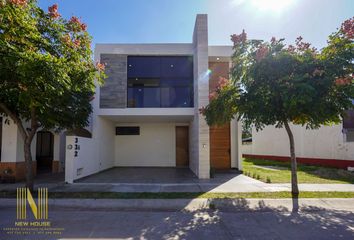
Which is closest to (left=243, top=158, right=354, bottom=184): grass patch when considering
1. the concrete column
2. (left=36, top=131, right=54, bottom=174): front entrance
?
the concrete column

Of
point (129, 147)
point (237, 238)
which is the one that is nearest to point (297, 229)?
point (237, 238)

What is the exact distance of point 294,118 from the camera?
24.9 ft

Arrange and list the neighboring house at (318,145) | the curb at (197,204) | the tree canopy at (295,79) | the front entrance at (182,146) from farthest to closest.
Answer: the front entrance at (182,146), the neighboring house at (318,145), the curb at (197,204), the tree canopy at (295,79)

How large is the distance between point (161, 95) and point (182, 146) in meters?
5.24

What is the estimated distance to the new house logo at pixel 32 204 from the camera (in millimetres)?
6043

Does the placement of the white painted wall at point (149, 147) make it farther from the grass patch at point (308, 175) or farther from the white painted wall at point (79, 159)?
the grass patch at point (308, 175)

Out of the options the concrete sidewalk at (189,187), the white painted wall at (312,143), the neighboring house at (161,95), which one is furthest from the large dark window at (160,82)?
the white painted wall at (312,143)

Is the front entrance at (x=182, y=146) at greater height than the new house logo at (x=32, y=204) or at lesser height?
greater

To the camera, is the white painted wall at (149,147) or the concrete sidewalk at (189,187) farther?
the white painted wall at (149,147)

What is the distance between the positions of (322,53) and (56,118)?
9242mm

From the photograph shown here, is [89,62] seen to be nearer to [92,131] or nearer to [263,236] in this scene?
[92,131]

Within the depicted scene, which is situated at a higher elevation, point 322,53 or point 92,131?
point 322,53

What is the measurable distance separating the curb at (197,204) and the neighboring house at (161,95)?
10.5 ft

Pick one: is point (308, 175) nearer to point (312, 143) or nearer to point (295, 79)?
point (312, 143)
